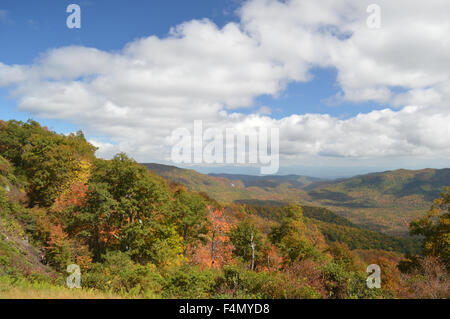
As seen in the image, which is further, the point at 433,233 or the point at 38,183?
the point at 38,183

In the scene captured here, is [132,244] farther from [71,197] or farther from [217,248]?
[217,248]

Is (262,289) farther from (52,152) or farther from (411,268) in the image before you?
(52,152)

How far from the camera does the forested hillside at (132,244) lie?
11.5 meters

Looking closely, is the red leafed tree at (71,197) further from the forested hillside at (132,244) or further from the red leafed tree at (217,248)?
the red leafed tree at (217,248)

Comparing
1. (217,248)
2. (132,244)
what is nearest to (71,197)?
(132,244)

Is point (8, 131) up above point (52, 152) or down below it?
above

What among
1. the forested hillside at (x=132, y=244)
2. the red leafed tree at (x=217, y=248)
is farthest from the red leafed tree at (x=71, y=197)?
the red leafed tree at (x=217, y=248)
